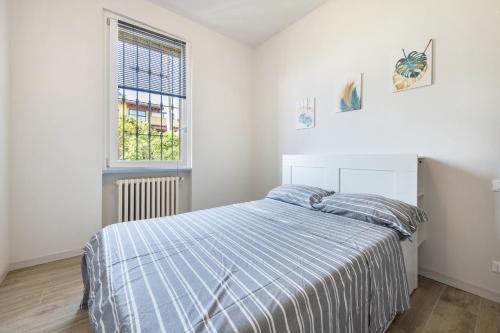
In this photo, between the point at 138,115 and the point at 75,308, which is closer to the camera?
the point at 75,308

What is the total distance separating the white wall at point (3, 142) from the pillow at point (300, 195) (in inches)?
95.6

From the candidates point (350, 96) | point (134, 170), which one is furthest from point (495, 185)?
point (134, 170)

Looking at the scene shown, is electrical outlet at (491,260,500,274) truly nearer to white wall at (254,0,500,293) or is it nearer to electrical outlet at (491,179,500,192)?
white wall at (254,0,500,293)

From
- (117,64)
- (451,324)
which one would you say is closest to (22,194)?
(117,64)

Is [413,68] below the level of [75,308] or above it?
above

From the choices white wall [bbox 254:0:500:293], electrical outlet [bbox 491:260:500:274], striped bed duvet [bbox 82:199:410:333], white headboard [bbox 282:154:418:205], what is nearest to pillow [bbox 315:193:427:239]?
striped bed duvet [bbox 82:199:410:333]

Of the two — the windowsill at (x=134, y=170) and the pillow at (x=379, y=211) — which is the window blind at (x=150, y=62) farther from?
the pillow at (x=379, y=211)

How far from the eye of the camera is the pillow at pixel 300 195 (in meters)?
2.09

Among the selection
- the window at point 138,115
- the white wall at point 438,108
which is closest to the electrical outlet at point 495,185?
the white wall at point 438,108

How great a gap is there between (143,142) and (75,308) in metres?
1.77

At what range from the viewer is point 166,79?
2848mm

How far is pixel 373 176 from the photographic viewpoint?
204 cm

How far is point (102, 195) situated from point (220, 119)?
182cm

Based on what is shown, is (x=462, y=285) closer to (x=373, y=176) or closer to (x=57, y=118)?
(x=373, y=176)
